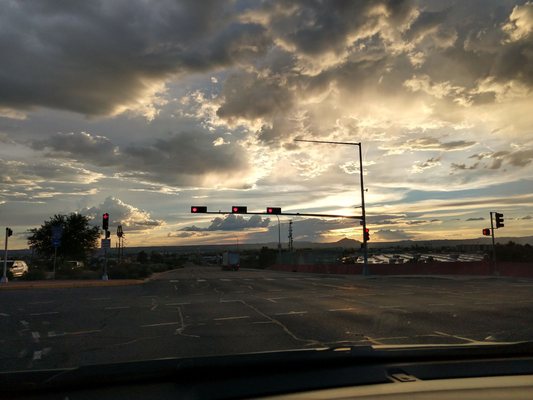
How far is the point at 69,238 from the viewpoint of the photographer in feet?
181

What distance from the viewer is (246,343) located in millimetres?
8352

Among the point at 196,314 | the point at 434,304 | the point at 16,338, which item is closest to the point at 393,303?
the point at 434,304

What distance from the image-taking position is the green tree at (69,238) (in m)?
55.0

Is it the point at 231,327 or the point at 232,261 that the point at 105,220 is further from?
the point at 232,261

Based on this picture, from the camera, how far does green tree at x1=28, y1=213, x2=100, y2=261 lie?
55.0 m

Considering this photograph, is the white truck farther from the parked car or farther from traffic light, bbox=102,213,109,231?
traffic light, bbox=102,213,109,231

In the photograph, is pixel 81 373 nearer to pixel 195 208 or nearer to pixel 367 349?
pixel 367 349

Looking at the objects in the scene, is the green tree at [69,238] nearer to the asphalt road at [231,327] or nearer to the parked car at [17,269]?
the parked car at [17,269]

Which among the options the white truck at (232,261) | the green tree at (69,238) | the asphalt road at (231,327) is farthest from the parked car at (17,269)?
the white truck at (232,261)

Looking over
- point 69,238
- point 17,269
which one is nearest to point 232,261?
point 69,238

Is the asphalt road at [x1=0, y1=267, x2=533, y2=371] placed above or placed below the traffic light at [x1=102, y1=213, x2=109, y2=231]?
below

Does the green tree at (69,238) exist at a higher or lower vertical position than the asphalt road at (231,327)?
higher

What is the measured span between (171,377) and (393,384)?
63.5 inches

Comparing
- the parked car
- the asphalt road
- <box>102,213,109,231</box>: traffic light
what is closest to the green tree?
the parked car
